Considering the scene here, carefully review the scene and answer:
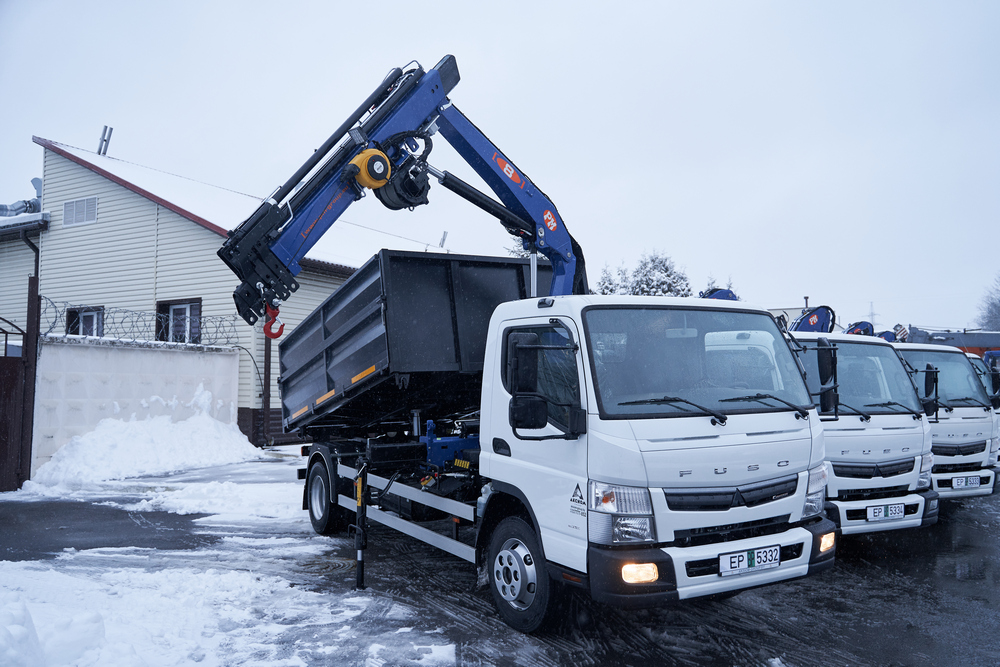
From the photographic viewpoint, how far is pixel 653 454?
4148 millimetres

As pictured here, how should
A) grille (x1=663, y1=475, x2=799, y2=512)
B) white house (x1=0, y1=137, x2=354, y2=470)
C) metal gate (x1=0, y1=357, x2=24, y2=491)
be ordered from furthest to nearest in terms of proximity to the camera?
1. white house (x1=0, y1=137, x2=354, y2=470)
2. metal gate (x1=0, y1=357, x2=24, y2=491)
3. grille (x1=663, y1=475, x2=799, y2=512)

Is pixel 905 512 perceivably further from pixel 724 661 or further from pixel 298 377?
pixel 298 377

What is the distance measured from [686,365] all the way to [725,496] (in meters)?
0.89

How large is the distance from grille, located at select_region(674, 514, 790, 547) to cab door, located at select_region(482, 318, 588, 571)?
602mm

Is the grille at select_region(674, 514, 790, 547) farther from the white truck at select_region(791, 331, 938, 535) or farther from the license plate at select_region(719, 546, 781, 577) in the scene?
the white truck at select_region(791, 331, 938, 535)

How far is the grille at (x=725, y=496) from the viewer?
4199 millimetres

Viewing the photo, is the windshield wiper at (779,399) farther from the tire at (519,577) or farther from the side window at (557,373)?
the tire at (519,577)

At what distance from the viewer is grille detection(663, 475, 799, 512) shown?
4199 mm

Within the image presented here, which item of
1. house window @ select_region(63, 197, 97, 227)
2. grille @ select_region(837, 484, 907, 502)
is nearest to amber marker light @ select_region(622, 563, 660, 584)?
grille @ select_region(837, 484, 907, 502)

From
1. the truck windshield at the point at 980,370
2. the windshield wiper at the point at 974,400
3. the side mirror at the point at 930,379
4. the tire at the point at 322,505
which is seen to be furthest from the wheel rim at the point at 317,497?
the truck windshield at the point at 980,370

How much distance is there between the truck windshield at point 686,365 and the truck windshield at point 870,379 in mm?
2232

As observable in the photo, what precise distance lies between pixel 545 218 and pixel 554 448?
3.63 meters

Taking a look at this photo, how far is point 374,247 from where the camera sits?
24031 mm

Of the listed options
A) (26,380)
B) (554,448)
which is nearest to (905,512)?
(554,448)
